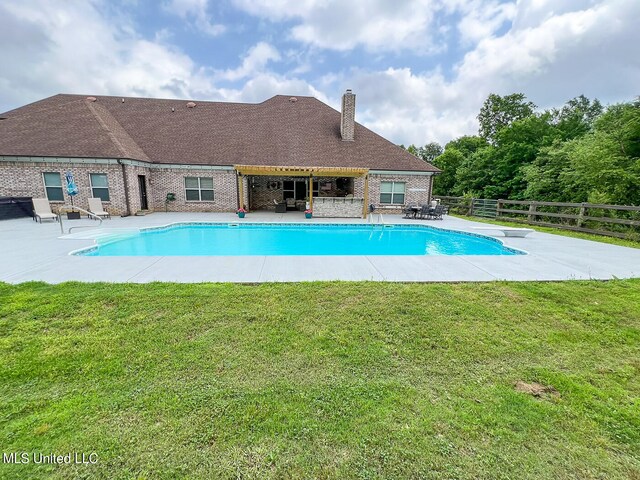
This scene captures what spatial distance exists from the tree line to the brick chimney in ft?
29.9

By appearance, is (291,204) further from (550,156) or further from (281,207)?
(550,156)

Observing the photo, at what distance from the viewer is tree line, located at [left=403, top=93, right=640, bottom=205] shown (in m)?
12.6

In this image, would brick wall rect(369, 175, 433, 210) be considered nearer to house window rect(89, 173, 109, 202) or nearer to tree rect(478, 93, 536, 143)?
house window rect(89, 173, 109, 202)

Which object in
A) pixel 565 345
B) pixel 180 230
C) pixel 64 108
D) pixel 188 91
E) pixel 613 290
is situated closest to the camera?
pixel 565 345

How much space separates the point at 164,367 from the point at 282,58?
21.1 meters

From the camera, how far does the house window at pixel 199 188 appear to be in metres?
16.1

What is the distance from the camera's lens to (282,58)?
749 inches

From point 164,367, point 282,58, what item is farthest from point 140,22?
point 164,367

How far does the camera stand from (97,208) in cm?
1329

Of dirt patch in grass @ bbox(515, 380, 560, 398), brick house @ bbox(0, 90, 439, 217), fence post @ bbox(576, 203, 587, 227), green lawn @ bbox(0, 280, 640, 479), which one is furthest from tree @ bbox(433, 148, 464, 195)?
dirt patch in grass @ bbox(515, 380, 560, 398)

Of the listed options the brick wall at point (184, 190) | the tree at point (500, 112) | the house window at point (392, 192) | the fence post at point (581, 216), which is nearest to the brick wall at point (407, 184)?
the house window at point (392, 192)

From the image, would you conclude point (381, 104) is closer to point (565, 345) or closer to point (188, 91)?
point (188, 91)

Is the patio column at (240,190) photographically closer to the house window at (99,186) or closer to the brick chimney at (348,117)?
the house window at (99,186)

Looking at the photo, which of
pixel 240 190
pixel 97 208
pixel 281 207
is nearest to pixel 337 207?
pixel 281 207
